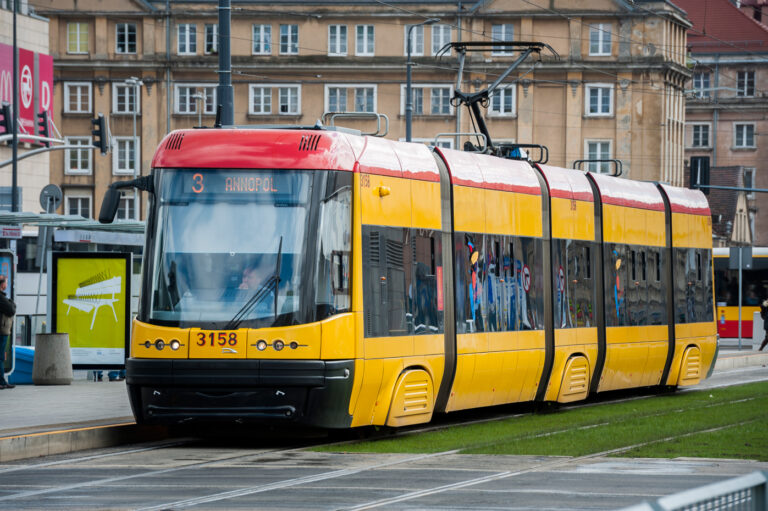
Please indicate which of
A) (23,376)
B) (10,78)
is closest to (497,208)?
(23,376)

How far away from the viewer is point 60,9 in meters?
86.4

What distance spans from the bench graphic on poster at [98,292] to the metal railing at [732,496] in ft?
62.9

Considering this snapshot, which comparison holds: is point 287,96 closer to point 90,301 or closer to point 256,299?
point 90,301

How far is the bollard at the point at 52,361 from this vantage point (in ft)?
76.5

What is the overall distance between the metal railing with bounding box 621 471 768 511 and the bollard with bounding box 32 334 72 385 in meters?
18.5

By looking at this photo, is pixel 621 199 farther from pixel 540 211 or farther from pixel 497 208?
pixel 497 208

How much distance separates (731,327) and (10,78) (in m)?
28.3

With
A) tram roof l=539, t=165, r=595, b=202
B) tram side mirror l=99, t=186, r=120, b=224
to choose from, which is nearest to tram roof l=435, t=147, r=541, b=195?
tram roof l=539, t=165, r=595, b=202

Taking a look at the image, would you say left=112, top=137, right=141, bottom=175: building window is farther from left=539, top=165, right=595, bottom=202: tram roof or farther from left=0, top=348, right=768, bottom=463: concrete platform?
left=539, top=165, right=595, bottom=202: tram roof

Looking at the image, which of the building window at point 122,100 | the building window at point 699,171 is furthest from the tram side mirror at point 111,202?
the building window at point 122,100

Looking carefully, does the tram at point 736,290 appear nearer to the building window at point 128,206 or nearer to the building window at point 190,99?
the building window at point 190,99

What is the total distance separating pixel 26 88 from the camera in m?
63.6

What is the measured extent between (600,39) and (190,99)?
22096 millimetres

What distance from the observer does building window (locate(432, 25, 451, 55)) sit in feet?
283
